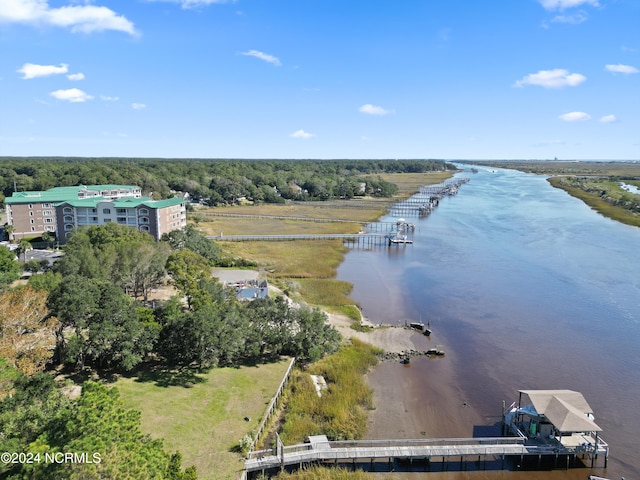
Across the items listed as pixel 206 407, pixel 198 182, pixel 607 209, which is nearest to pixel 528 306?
pixel 206 407

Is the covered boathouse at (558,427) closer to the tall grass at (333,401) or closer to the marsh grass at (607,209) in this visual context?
the tall grass at (333,401)

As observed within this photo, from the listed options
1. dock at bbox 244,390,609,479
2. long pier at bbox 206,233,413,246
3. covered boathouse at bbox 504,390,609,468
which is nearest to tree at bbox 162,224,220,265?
long pier at bbox 206,233,413,246

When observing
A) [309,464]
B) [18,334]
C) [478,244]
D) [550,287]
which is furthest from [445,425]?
[478,244]

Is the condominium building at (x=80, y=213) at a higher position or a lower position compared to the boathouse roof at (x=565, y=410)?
higher

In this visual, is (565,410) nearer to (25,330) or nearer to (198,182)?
(25,330)

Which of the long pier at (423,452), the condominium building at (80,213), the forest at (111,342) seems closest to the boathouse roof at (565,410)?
the long pier at (423,452)

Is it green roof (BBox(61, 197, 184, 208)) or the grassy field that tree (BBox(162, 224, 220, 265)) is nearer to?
green roof (BBox(61, 197, 184, 208))

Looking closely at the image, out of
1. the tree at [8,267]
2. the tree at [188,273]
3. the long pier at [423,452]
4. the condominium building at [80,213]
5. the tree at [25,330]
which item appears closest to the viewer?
the tree at [25,330]
